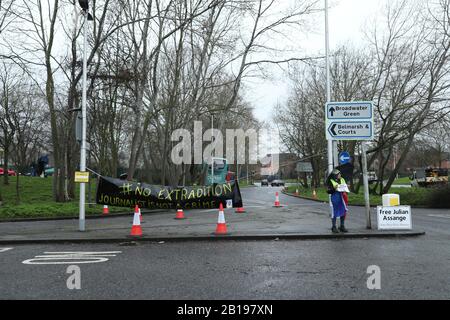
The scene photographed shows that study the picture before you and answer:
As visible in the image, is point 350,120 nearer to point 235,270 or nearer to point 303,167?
point 235,270

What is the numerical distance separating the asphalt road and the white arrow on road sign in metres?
3.14

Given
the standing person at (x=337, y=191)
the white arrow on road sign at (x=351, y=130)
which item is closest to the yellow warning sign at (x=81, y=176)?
the standing person at (x=337, y=191)

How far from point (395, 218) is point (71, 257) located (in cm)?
833

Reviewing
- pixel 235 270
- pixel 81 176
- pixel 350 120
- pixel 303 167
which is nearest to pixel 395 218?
pixel 350 120

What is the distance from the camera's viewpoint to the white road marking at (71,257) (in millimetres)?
7348

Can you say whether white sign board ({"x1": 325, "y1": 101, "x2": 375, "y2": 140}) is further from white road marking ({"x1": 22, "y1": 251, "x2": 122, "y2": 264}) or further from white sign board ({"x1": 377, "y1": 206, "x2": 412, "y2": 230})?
white road marking ({"x1": 22, "y1": 251, "x2": 122, "y2": 264})

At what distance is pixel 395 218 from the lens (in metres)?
10.6

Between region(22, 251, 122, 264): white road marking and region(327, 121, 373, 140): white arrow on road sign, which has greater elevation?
region(327, 121, 373, 140): white arrow on road sign

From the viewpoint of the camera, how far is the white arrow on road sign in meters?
11.0

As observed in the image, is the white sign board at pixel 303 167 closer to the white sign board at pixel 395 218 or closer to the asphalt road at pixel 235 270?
the white sign board at pixel 395 218

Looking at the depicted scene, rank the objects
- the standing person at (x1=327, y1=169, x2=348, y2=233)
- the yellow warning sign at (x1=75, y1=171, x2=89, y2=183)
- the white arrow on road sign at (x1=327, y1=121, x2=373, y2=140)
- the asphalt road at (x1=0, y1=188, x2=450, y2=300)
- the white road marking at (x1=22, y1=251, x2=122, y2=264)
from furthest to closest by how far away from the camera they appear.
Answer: the yellow warning sign at (x1=75, y1=171, x2=89, y2=183), the white arrow on road sign at (x1=327, y1=121, x2=373, y2=140), the standing person at (x1=327, y1=169, x2=348, y2=233), the white road marking at (x1=22, y1=251, x2=122, y2=264), the asphalt road at (x1=0, y1=188, x2=450, y2=300)

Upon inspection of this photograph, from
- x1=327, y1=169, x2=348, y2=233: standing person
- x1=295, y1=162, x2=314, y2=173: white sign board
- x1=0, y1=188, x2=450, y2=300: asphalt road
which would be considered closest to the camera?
x1=0, y1=188, x2=450, y2=300: asphalt road

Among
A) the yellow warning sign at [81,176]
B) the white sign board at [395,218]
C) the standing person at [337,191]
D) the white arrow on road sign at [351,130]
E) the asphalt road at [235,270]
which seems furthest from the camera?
the yellow warning sign at [81,176]

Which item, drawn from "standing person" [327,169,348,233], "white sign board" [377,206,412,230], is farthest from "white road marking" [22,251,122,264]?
"white sign board" [377,206,412,230]
